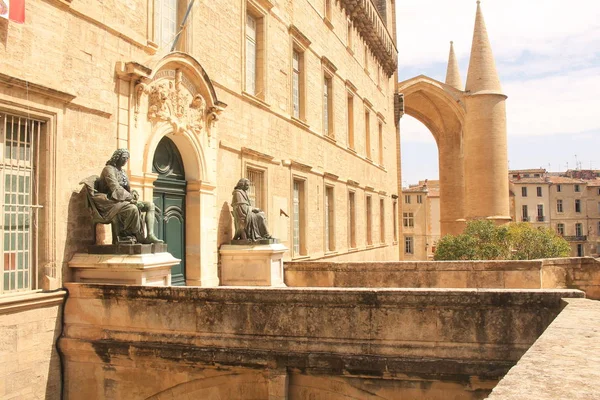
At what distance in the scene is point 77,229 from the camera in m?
6.78

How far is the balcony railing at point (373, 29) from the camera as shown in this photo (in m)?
21.0

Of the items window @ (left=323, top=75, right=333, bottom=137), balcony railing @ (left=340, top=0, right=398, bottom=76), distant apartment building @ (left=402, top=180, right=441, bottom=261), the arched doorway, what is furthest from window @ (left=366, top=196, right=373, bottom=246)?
distant apartment building @ (left=402, top=180, right=441, bottom=261)

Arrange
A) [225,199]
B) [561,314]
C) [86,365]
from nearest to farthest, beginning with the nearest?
[561,314], [86,365], [225,199]

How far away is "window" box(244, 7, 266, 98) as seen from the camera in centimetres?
1230

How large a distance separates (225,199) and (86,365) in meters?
4.93

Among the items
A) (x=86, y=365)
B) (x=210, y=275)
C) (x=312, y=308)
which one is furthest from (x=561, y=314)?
(x=210, y=275)

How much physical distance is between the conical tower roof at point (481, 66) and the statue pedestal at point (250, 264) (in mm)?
27133

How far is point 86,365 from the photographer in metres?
6.22

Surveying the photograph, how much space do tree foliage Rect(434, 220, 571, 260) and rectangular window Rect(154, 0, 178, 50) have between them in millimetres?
16970

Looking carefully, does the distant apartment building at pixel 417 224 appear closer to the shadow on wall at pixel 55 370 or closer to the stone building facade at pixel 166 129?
the stone building facade at pixel 166 129

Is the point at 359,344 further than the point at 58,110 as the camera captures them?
No

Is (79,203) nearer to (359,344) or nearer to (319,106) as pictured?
(359,344)

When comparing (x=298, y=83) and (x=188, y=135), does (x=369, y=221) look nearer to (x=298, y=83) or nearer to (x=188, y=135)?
(x=298, y=83)

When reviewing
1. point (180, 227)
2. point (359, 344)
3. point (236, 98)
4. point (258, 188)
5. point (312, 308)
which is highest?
point (236, 98)
